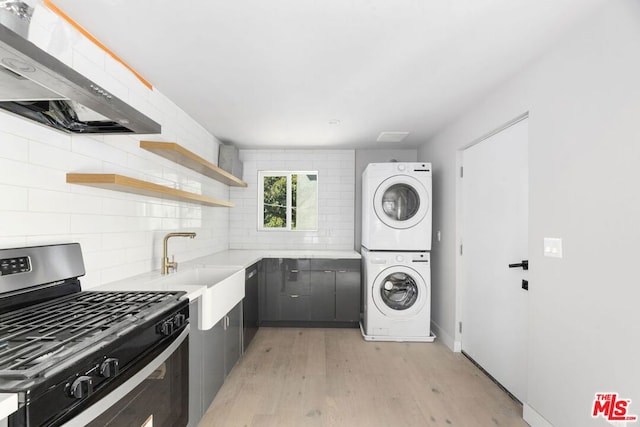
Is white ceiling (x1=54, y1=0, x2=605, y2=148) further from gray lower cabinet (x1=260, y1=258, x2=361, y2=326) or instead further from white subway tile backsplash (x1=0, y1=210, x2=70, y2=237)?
gray lower cabinet (x1=260, y1=258, x2=361, y2=326)

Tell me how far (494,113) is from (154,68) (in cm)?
254

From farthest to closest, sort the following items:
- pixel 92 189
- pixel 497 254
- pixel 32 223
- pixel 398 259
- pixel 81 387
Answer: pixel 398 259 < pixel 497 254 < pixel 92 189 < pixel 32 223 < pixel 81 387

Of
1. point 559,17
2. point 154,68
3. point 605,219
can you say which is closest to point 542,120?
point 559,17

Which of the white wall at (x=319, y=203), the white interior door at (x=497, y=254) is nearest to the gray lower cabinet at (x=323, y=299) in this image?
the white wall at (x=319, y=203)

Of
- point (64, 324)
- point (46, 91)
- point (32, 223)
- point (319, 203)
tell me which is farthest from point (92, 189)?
point (319, 203)

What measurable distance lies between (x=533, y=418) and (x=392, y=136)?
295 cm

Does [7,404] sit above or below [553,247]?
below

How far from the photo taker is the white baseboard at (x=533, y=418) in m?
1.96

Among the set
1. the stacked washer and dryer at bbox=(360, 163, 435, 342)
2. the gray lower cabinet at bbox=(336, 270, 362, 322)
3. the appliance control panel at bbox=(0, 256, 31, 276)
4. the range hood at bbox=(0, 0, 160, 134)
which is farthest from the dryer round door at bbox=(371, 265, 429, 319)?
the appliance control panel at bbox=(0, 256, 31, 276)

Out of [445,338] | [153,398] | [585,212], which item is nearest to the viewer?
[153,398]

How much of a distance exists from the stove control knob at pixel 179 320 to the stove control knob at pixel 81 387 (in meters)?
0.56

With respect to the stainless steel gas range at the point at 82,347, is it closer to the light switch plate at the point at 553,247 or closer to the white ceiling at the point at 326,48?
the white ceiling at the point at 326,48

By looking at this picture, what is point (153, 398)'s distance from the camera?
1.31 metres

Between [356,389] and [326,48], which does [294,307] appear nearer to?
[356,389]
